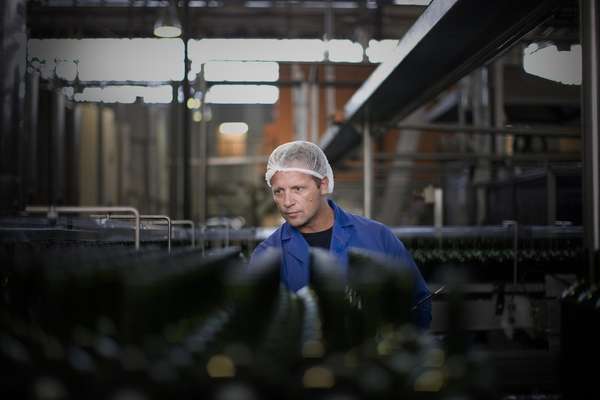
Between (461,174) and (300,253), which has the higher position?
(461,174)

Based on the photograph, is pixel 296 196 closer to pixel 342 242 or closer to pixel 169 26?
pixel 342 242

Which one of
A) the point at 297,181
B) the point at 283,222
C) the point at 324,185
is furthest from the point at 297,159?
the point at 283,222

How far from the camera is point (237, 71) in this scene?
6.16 m

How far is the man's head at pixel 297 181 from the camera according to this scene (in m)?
2.30

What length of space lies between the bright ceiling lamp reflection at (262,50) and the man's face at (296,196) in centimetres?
416

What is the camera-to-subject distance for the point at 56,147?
6.09 metres

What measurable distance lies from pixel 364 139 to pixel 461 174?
2048mm

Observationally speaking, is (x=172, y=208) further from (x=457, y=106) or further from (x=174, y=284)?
(x=174, y=284)

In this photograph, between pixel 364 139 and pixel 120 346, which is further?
pixel 364 139

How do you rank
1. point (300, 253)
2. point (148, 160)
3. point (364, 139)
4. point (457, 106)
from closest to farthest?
point (300, 253), point (364, 139), point (457, 106), point (148, 160)

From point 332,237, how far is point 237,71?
160 inches

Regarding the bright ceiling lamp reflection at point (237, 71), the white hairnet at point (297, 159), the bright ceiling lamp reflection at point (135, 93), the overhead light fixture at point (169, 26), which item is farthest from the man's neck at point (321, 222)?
the bright ceiling lamp reflection at point (135, 93)

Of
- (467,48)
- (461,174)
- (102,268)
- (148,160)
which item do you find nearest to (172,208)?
(148,160)

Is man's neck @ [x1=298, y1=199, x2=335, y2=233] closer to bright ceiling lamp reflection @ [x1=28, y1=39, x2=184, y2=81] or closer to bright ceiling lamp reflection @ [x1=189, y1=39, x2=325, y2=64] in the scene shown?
bright ceiling lamp reflection @ [x1=28, y1=39, x2=184, y2=81]
